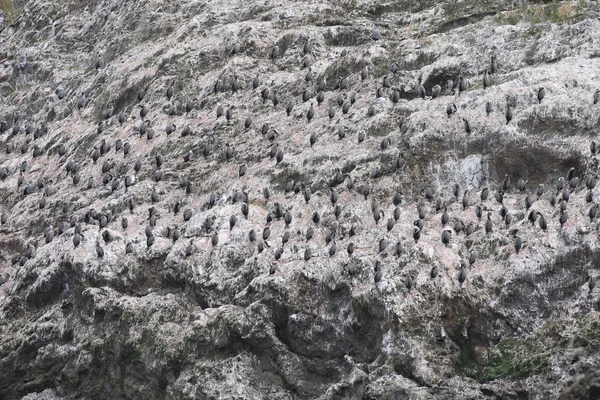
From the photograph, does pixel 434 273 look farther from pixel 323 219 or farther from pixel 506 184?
pixel 506 184

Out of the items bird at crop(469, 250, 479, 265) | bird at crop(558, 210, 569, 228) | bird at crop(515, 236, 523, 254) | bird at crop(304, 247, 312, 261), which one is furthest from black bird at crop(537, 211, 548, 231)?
bird at crop(304, 247, 312, 261)

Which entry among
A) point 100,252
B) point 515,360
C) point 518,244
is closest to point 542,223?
point 518,244

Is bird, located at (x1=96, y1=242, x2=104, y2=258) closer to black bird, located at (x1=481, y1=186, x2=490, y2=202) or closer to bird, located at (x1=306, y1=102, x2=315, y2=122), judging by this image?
bird, located at (x1=306, y1=102, x2=315, y2=122)

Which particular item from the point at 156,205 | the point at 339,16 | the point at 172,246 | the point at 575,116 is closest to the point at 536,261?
the point at 575,116

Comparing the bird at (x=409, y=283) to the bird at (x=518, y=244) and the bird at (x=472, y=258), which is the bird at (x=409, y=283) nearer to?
the bird at (x=472, y=258)

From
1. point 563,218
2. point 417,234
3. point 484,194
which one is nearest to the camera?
point 563,218

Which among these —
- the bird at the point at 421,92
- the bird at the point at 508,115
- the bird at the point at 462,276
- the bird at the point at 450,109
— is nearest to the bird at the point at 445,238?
the bird at the point at 462,276

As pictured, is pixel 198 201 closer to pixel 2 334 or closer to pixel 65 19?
pixel 2 334
